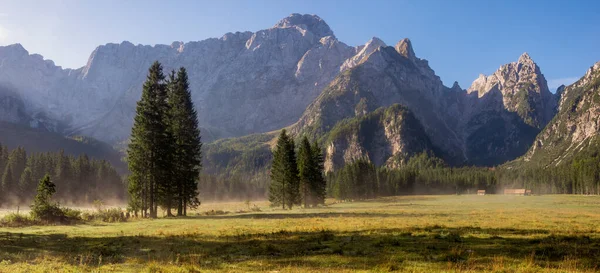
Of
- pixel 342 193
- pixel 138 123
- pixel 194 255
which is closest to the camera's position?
pixel 194 255

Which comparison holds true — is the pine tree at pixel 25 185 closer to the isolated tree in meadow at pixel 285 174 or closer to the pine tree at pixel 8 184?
the pine tree at pixel 8 184

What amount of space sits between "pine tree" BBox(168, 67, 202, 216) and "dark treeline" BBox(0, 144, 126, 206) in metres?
70.2

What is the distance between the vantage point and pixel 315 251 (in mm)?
17750

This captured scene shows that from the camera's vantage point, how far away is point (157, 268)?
13516 millimetres

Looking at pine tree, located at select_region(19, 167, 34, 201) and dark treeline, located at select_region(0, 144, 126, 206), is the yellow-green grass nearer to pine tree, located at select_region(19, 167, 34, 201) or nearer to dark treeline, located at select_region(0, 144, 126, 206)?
dark treeline, located at select_region(0, 144, 126, 206)

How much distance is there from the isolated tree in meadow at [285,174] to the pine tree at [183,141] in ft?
69.9

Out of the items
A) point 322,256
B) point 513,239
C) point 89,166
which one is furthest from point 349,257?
point 89,166

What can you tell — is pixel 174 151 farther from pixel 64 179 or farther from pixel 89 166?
pixel 89 166

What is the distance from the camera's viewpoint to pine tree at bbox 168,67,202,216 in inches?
2168

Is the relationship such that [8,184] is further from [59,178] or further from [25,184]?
[59,178]

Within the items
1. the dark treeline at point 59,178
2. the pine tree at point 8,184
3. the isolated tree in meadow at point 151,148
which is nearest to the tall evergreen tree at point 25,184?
the dark treeline at point 59,178

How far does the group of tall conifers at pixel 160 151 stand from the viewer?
50.2 metres

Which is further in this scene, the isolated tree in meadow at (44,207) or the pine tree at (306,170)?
the pine tree at (306,170)

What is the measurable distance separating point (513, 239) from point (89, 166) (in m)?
156
